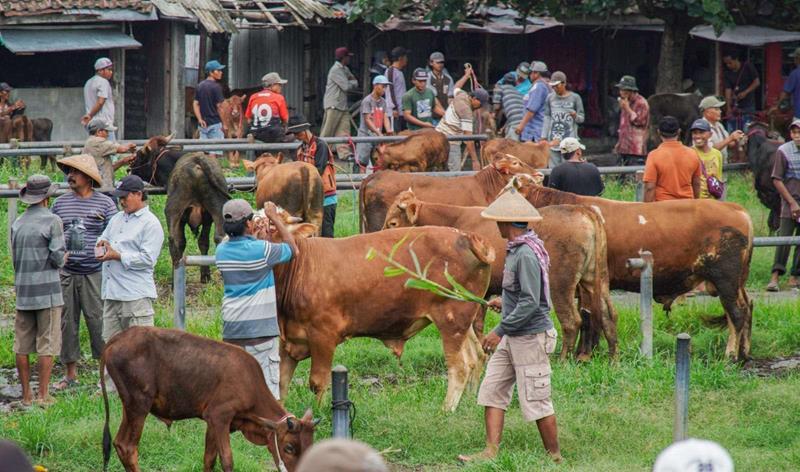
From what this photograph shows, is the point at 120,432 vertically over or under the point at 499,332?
under

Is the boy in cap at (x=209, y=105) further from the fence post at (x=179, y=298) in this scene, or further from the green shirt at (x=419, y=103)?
the fence post at (x=179, y=298)

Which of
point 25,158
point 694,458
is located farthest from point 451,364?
point 25,158

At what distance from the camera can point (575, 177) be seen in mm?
13914

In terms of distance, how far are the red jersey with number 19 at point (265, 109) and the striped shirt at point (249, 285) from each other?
8.54 meters

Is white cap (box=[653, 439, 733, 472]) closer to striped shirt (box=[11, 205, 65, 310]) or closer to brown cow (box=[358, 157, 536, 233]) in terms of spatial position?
striped shirt (box=[11, 205, 65, 310])

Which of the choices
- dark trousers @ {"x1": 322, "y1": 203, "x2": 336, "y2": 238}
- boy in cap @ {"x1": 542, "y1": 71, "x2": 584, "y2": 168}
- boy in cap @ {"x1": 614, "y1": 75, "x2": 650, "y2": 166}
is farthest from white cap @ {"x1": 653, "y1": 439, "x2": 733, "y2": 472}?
boy in cap @ {"x1": 614, "y1": 75, "x2": 650, "y2": 166}

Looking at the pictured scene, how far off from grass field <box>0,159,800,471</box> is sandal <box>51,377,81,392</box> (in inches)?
5.0

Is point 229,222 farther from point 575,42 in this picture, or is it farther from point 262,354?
point 575,42

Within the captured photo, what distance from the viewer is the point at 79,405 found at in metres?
10.4

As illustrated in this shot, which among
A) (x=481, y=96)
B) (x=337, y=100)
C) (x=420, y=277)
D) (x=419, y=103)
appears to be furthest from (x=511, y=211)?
(x=337, y=100)

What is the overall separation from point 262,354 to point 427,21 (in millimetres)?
15584

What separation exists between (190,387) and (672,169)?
6.34m

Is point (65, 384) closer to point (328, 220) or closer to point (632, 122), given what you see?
point (328, 220)

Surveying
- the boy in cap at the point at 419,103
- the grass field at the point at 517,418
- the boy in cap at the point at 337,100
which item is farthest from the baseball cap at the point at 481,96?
the grass field at the point at 517,418
